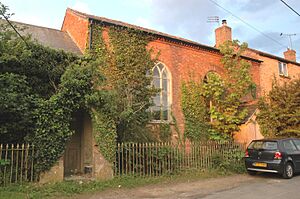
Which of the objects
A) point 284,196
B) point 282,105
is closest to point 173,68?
point 282,105

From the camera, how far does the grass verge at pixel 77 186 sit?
27.5ft

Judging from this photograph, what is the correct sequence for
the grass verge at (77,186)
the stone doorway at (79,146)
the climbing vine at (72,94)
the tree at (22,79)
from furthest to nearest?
the stone doorway at (79,146) → the tree at (22,79) → the climbing vine at (72,94) → the grass verge at (77,186)

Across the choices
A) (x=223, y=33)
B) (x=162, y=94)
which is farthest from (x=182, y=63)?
(x=223, y=33)

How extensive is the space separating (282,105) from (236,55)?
14.0 feet

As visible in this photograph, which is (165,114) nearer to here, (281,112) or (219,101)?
(219,101)

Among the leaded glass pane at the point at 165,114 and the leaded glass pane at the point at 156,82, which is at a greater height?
the leaded glass pane at the point at 156,82

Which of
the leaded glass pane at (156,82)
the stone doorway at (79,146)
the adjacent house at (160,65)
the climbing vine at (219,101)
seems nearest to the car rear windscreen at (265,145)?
the climbing vine at (219,101)

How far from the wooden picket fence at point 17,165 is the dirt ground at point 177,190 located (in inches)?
90.0

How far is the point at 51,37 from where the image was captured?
53.0 ft

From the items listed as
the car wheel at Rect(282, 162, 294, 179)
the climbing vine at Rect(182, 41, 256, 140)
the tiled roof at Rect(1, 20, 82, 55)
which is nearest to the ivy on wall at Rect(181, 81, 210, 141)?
the climbing vine at Rect(182, 41, 256, 140)

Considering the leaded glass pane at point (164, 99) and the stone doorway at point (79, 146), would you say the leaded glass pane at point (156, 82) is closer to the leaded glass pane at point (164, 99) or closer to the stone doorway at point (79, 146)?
the leaded glass pane at point (164, 99)

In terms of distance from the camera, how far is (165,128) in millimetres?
15453

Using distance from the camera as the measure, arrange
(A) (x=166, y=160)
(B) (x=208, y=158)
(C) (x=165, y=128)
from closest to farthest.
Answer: (A) (x=166, y=160), (B) (x=208, y=158), (C) (x=165, y=128)

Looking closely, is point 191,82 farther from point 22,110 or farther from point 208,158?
point 22,110
